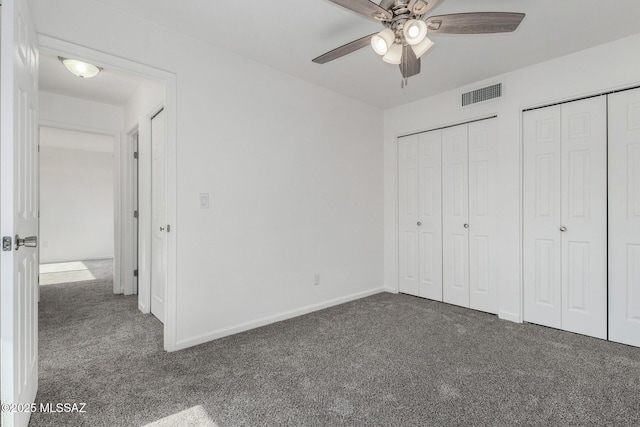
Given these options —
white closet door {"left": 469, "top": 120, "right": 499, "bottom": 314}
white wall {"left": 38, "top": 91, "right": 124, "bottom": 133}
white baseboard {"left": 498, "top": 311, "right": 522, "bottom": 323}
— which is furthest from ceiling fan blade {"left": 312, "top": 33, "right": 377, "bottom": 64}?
white wall {"left": 38, "top": 91, "right": 124, "bottom": 133}

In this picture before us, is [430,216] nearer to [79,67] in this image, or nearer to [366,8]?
[366,8]

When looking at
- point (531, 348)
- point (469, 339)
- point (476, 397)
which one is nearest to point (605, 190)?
point (531, 348)

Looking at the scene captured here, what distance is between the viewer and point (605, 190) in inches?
101

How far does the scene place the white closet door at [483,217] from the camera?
3.22 metres

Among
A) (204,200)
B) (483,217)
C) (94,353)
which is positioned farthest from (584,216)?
(94,353)

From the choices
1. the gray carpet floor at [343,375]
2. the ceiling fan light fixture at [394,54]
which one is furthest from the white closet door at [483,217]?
the ceiling fan light fixture at [394,54]

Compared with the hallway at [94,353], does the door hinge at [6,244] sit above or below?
above

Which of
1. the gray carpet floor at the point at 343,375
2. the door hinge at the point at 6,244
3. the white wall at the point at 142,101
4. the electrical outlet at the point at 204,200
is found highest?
the white wall at the point at 142,101

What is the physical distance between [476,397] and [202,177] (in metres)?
2.40

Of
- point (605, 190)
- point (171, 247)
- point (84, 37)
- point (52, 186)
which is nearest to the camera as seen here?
point (84, 37)

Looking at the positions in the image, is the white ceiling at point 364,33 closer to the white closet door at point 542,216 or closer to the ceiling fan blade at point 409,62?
the ceiling fan blade at point 409,62

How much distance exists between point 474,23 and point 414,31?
346 millimetres

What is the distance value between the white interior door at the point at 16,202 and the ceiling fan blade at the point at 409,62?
1881mm

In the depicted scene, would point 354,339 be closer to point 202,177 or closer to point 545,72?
point 202,177
